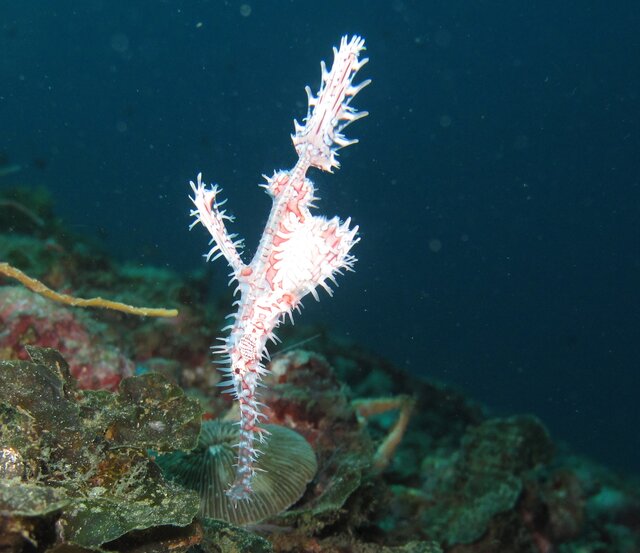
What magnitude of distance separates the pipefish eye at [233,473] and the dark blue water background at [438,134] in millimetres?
76807

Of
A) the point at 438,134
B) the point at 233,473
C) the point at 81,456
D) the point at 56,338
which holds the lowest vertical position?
the point at 81,456

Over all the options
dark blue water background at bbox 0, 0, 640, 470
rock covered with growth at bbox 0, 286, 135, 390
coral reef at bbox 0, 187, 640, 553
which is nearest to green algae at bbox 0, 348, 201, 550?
coral reef at bbox 0, 187, 640, 553

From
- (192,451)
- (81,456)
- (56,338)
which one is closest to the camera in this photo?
(81,456)

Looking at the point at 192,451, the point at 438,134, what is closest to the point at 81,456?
the point at 192,451

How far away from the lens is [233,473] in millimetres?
3258

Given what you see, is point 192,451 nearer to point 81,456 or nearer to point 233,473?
point 233,473

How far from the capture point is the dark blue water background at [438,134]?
276 feet

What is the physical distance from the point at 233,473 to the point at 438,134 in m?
93.9

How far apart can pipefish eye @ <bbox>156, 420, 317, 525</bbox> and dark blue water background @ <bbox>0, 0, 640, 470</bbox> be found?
76807mm

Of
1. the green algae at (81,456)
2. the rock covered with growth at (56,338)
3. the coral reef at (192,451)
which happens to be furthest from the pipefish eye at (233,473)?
the rock covered with growth at (56,338)

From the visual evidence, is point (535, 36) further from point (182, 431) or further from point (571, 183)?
point (182, 431)

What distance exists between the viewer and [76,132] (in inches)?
3861

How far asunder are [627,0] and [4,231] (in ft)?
363

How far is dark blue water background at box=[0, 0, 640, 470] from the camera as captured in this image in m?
84.0
